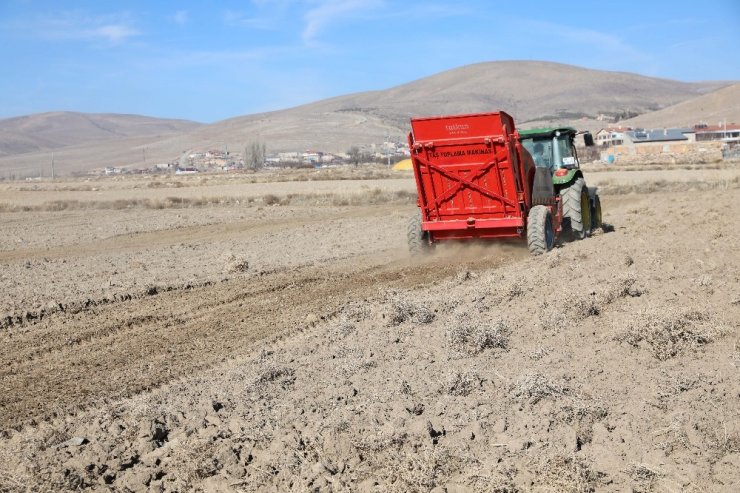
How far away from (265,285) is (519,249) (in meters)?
5.20

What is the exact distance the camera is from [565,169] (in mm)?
16641

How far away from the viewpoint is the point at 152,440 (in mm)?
5910

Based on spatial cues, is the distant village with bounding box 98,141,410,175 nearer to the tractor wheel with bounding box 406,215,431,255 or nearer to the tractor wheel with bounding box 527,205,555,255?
the tractor wheel with bounding box 406,215,431,255

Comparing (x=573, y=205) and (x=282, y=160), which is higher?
(x=282, y=160)

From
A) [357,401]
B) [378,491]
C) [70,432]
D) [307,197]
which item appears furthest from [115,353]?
[307,197]

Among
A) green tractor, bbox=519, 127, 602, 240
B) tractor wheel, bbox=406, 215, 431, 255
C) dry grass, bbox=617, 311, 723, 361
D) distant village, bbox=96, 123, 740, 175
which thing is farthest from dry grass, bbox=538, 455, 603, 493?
distant village, bbox=96, 123, 740, 175

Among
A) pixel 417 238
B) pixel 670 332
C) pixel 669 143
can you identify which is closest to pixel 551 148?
pixel 417 238

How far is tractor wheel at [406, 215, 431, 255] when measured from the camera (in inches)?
604

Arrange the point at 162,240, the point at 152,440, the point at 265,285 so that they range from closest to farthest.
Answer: the point at 152,440 < the point at 265,285 < the point at 162,240

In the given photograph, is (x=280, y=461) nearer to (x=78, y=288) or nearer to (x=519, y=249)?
(x=78, y=288)

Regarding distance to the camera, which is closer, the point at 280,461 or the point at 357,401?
the point at 280,461

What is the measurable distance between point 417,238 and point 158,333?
21.6 ft

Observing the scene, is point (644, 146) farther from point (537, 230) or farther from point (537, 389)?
point (537, 389)

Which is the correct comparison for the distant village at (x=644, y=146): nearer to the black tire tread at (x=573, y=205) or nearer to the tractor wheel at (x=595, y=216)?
the tractor wheel at (x=595, y=216)
